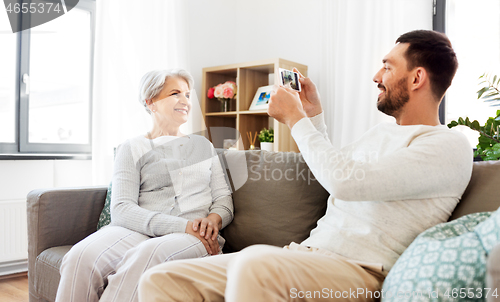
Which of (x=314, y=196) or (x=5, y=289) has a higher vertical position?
(x=314, y=196)

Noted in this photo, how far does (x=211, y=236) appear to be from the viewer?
149cm

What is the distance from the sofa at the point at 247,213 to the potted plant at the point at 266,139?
1.36 m

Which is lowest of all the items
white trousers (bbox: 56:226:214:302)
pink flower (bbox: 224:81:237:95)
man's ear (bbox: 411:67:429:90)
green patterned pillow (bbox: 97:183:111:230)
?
white trousers (bbox: 56:226:214:302)

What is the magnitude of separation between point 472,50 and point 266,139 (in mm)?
1529

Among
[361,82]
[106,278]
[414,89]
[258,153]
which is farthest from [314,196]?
[361,82]

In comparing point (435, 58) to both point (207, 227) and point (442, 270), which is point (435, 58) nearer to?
point (442, 270)

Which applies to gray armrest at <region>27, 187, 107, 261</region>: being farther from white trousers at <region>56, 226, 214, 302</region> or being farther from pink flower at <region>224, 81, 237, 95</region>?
pink flower at <region>224, 81, 237, 95</region>

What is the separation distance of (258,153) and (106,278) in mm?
745

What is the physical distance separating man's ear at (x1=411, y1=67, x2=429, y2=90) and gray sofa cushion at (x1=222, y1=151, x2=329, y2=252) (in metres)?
0.48

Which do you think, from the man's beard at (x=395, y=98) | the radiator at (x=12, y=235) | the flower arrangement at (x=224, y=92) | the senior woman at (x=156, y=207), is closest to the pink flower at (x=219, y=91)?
the flower arrangement at (x=224, y=92)

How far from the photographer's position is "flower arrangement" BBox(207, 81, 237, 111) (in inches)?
128

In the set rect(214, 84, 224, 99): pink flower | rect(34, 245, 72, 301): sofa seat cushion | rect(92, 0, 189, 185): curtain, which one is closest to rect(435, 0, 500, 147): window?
rect(214, 84, 224, 99): pink flower

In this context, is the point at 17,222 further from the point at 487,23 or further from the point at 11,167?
the point at 487,23

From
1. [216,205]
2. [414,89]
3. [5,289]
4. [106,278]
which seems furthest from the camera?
[5,289]
